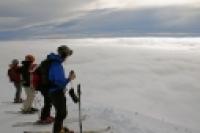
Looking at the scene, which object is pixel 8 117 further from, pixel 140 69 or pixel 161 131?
pixel 140 69

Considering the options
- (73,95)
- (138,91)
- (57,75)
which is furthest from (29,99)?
(138,91)

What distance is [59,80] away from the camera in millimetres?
9297

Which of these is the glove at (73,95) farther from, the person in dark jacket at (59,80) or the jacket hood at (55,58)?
the jacket hood at (55,58)

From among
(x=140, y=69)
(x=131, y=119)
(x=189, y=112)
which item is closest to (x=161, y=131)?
(x=131, y=119)

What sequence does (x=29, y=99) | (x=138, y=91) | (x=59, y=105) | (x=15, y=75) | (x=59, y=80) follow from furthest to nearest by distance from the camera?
(x=138, y=91) < (x=15, y=75) < (x=29, y=99) < (x=59, y=105) < (x=59, y=80)

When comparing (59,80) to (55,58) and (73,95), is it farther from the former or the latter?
(73,95)

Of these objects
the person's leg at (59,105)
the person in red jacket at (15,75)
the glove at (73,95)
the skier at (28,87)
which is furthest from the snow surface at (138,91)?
the person's leg at (59,105)

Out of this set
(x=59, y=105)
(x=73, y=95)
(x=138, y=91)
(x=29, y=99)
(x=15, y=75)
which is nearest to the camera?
(x=59, y=105)

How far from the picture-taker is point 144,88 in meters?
45.8

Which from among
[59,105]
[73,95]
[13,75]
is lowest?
[13,75]

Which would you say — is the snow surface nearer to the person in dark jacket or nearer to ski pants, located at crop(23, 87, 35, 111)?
ski pants, located at crop(23, 87, 35, 111)

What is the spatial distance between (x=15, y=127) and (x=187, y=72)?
47906mm

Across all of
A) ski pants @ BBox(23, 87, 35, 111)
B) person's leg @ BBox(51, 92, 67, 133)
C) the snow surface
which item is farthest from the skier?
person's leg @ BBox(51, 92, 67, 133)

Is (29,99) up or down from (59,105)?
down
